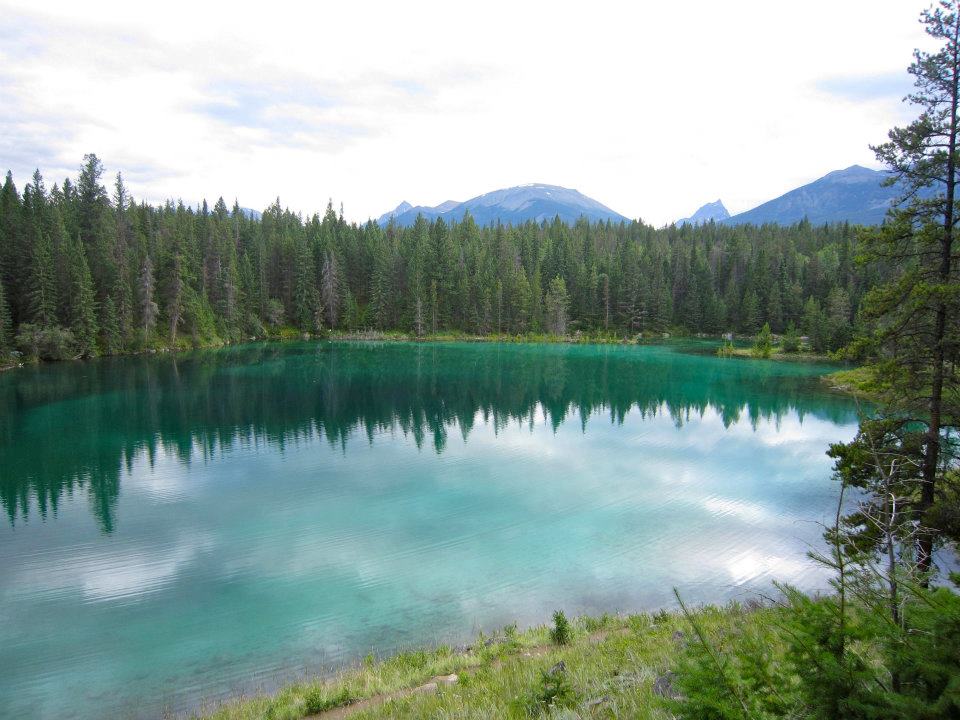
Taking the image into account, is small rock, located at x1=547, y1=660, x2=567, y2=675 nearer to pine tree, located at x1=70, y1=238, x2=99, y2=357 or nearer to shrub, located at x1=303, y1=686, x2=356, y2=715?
shrub, located at x1=303, y1=686, x2=356, y2=715

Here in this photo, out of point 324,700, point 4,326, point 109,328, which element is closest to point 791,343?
point 324,700

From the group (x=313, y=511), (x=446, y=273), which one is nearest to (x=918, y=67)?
(x=313, y=511)

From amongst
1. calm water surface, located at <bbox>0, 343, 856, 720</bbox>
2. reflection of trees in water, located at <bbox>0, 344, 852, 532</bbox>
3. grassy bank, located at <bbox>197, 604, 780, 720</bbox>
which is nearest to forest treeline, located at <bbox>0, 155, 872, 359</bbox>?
reflection of trees in water, located at <bbox>0, 344, 852, 532</bbox>

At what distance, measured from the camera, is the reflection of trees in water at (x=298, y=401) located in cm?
2784

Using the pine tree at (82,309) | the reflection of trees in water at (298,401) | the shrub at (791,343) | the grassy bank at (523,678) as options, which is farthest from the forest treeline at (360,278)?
the grassy bank at (523,678)

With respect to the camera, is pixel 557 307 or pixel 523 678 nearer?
pixel 523 678

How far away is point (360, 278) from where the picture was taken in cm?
10438

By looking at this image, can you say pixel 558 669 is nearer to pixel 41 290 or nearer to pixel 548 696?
pixel 548 696

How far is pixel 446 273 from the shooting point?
3900 inches

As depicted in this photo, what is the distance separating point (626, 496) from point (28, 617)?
19.4m

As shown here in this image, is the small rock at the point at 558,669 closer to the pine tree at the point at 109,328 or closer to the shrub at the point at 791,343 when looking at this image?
the pine tree at the point at 109,328

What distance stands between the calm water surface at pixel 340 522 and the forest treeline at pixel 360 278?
91.3 ft

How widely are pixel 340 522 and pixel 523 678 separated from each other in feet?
40.1

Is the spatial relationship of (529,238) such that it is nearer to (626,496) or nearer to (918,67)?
(626,496)
